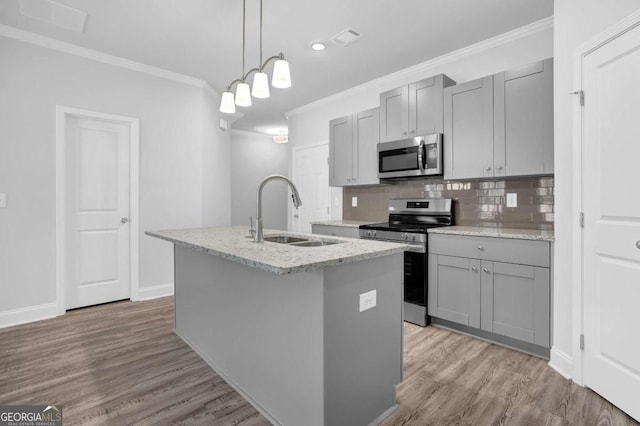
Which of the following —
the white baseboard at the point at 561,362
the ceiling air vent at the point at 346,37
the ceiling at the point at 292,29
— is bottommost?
the white baseboard at the point at 561,362

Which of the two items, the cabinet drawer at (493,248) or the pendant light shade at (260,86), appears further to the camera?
the cabinet drawer at (493,248)

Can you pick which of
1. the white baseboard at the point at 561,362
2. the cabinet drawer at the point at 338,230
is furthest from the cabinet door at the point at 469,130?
the white baseboard at the point at 561,362

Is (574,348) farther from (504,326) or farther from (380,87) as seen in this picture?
(380,87)

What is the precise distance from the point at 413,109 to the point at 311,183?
220 centimetres

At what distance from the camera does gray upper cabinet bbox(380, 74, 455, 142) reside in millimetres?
3236

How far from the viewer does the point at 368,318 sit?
1.67m

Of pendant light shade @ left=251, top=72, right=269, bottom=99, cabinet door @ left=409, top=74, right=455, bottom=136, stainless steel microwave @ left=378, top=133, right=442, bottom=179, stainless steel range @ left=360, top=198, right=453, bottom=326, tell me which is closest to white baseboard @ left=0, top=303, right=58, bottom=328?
pendant light shade @ left=251, top=72, right=269, bottom=99

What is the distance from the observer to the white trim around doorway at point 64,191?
3350 millimetres

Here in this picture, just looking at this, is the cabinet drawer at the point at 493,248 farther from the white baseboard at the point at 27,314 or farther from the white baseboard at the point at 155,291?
the white baseboard at the point at 27,314

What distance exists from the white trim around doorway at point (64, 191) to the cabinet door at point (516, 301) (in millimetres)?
3605

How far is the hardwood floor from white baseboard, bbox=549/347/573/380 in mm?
55

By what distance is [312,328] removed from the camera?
59.2 inches

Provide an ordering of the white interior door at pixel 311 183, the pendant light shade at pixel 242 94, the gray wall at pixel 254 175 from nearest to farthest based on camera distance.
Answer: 1. the pendant light shade at pixel 242 94
2. the white interior door at pixel 311 183
3. the gray wall at pixel 254 175

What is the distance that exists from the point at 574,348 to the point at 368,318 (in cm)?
143
